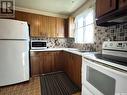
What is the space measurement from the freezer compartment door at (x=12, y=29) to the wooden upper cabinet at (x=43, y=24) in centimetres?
77

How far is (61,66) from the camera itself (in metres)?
3.42

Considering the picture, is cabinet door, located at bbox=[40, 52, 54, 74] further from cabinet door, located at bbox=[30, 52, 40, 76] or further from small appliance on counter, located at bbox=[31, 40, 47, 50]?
small appliance on counter, located at bbox=[31, 40, 47, 50]

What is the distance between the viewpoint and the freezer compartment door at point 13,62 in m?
2.30

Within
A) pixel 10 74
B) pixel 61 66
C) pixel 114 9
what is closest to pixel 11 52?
pixel 10 74

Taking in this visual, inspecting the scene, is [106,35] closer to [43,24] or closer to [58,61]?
[58,61]

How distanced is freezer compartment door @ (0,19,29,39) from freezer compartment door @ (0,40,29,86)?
15cm

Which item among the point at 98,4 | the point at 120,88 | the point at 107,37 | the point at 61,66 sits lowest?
the point at 61,66

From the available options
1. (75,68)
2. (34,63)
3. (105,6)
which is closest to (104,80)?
(105,6)

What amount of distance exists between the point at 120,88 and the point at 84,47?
2111 mm

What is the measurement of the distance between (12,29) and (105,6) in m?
2.10

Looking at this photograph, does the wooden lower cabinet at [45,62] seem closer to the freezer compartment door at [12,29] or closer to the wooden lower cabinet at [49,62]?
the wooden lower cabinet at [49,62]

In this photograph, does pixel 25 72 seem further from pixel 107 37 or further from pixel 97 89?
pixel 107 37

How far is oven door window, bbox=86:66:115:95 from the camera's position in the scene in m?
1.00

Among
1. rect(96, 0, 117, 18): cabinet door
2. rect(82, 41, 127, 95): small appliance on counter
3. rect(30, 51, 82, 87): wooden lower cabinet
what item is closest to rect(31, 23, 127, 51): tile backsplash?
rect(82, 41, 127, 95): small appliance on counter
